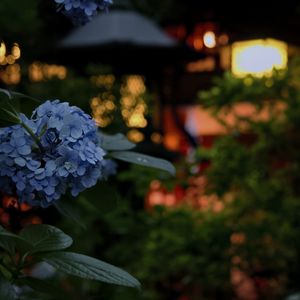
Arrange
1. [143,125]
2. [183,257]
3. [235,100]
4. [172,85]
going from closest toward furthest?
[183,257]
[235,100]
[143,125]
[172,85]

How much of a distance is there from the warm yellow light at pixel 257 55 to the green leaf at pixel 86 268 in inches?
226

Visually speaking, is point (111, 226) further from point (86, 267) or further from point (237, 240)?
point (86, 267)

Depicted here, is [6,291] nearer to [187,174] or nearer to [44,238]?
[44,238]

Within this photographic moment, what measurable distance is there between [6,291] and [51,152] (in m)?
0.25

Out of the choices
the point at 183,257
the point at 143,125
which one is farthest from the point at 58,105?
the point at 143,125

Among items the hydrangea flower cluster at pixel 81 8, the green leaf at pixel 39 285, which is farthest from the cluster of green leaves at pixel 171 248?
the hydrangea flower cluster at pixel 81 8

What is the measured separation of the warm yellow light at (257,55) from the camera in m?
7.09

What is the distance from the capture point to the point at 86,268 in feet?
4.12

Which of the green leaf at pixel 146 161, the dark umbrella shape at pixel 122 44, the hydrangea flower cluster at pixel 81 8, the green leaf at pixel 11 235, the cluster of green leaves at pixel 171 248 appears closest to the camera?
the green leaf at pixel 11 235

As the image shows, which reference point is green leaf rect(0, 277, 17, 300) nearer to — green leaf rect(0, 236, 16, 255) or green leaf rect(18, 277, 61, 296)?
green leaf rect(0, 236, 16, 255)

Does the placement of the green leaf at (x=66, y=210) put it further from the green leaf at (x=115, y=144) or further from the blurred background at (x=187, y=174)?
the blurred background at (x=187, y=174)

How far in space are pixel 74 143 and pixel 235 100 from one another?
3197 mm

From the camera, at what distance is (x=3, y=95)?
131cm

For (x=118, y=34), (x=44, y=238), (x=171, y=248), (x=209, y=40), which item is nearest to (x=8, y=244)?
(x=44, y=238)
